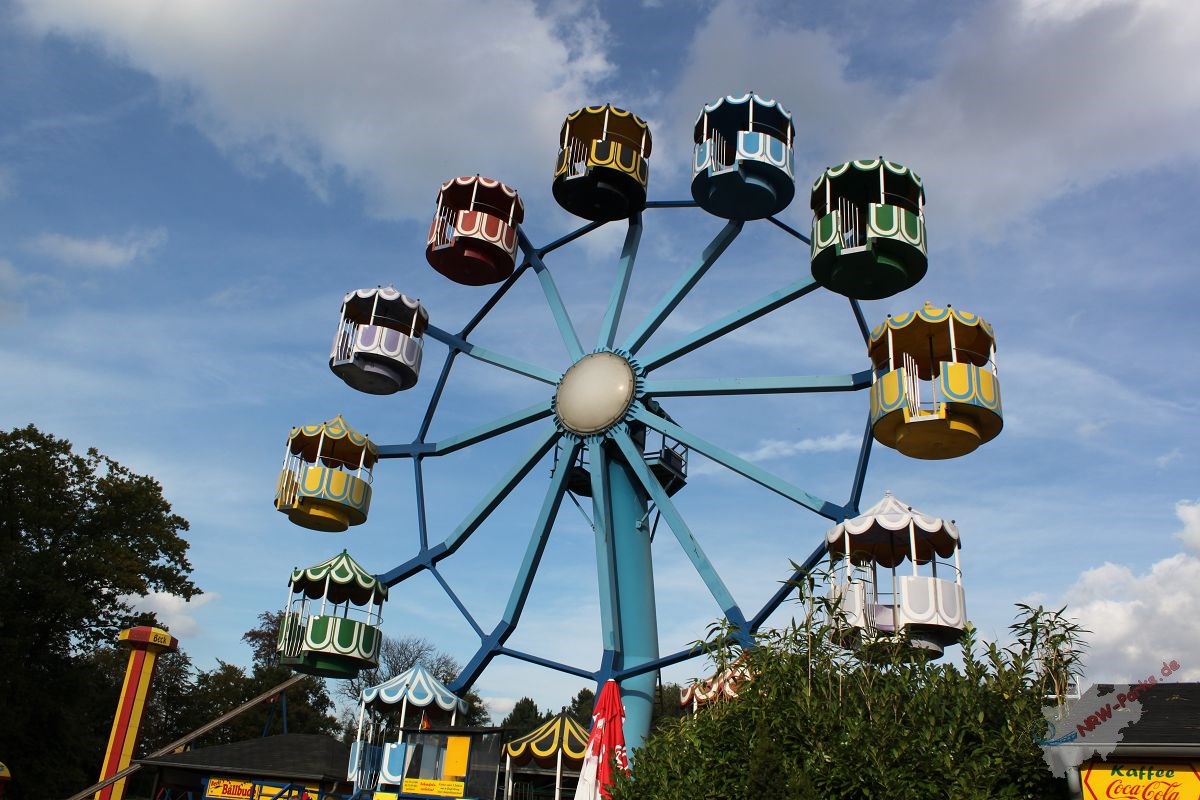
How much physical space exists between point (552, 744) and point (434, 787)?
403 centimetres

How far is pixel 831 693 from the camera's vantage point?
10.8m

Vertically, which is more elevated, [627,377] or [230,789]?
[627,377]

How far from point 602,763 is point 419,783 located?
4.12 m

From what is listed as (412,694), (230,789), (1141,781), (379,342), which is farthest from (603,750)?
(379,342)

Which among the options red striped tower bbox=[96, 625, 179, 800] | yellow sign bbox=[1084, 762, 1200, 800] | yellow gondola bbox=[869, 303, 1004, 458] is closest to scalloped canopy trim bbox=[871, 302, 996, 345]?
yellow gondola bbox=[869, 303, 1004, 458]

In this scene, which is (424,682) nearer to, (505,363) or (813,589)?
(505,363)

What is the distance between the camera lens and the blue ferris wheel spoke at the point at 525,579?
773 inches

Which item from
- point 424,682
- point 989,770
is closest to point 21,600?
point 424,682

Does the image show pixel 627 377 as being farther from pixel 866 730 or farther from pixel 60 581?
pixel 60 581

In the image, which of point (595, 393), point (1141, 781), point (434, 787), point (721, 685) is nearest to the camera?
point (1141, 781)

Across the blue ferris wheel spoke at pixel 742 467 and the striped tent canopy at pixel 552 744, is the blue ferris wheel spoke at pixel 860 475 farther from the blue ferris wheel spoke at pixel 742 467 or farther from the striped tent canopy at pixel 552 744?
the striped tent canopy at pixel 552 744

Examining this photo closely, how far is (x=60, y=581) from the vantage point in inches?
1137

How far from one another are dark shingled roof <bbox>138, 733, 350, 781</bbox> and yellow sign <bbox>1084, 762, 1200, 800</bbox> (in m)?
13.8

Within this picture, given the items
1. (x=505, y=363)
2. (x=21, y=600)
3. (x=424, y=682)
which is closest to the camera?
(x=424, y=682)
